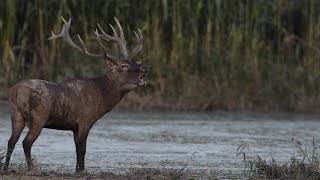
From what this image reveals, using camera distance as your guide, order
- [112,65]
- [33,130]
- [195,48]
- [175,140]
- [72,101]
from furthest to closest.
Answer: [195,48]
[175,140]
[112,65]
[72,101]
[33,130]

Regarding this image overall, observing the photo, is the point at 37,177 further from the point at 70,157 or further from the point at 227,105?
the point at 227,105

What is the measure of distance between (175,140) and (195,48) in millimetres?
5162

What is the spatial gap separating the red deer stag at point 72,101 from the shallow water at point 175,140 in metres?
0.58

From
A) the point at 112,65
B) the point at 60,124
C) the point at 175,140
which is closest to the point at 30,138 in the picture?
the point at 60,124

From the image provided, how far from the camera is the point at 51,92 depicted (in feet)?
38.8

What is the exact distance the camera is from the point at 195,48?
68.1ft

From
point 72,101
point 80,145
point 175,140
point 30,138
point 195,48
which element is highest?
point 195,48

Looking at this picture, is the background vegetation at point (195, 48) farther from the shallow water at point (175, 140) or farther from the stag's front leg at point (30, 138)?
the stag's front leg at point (30, 138)

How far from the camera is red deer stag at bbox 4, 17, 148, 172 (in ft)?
38.1

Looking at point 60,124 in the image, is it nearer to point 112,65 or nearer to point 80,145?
point 80,145

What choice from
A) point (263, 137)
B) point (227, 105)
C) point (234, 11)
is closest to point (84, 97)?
point (263, 137)

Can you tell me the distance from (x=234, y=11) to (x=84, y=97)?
916 centimetres

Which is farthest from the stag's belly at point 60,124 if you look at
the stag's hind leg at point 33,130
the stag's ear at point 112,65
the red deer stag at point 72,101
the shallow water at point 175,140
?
the stag's ear at point 112,65

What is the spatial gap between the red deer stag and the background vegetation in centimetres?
689
